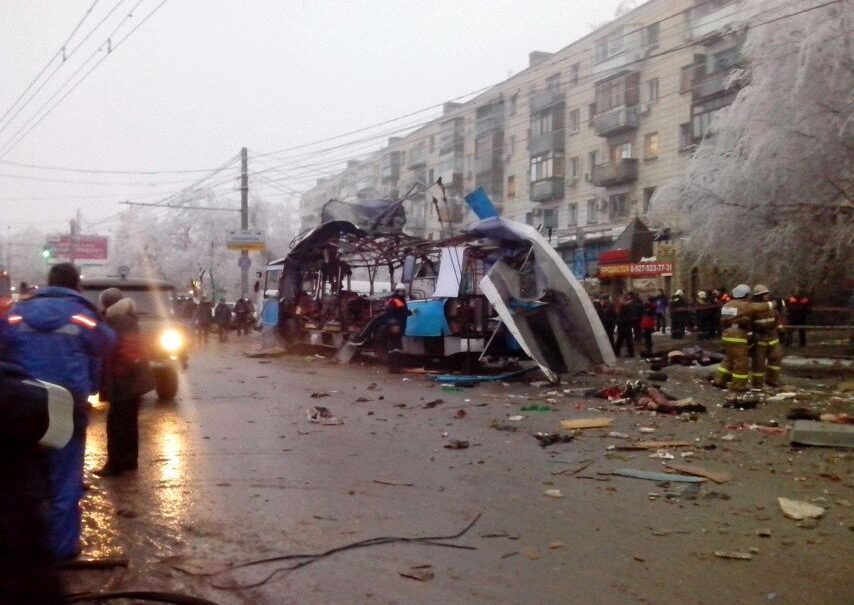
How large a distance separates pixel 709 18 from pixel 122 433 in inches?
1298

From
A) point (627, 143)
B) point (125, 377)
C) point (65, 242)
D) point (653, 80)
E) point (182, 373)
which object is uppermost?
point (653, 80)

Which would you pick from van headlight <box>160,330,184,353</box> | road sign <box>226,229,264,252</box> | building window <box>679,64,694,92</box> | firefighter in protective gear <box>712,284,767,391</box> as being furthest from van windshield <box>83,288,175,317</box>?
building window <box>679,64,694,92</box>

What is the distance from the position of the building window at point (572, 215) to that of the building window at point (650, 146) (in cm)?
579

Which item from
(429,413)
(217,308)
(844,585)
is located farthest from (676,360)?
(217,308)

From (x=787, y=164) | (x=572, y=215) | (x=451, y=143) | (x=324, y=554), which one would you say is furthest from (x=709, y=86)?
(x=324, y=554)

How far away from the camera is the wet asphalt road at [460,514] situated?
170 inches

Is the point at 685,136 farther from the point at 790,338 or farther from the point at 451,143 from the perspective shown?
the point at 451,143

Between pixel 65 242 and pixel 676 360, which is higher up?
pixel 65 242

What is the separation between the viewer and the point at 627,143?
3878 centimetres

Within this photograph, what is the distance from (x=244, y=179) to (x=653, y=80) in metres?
19.9

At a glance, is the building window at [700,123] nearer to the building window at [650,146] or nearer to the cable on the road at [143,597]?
the building window at [650,146]

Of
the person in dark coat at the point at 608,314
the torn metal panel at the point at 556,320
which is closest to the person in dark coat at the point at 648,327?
the person in dark coat at the point at 608,314

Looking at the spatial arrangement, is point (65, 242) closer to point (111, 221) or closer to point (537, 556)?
point (111, 221)

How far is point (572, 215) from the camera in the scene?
42750 millimetres
